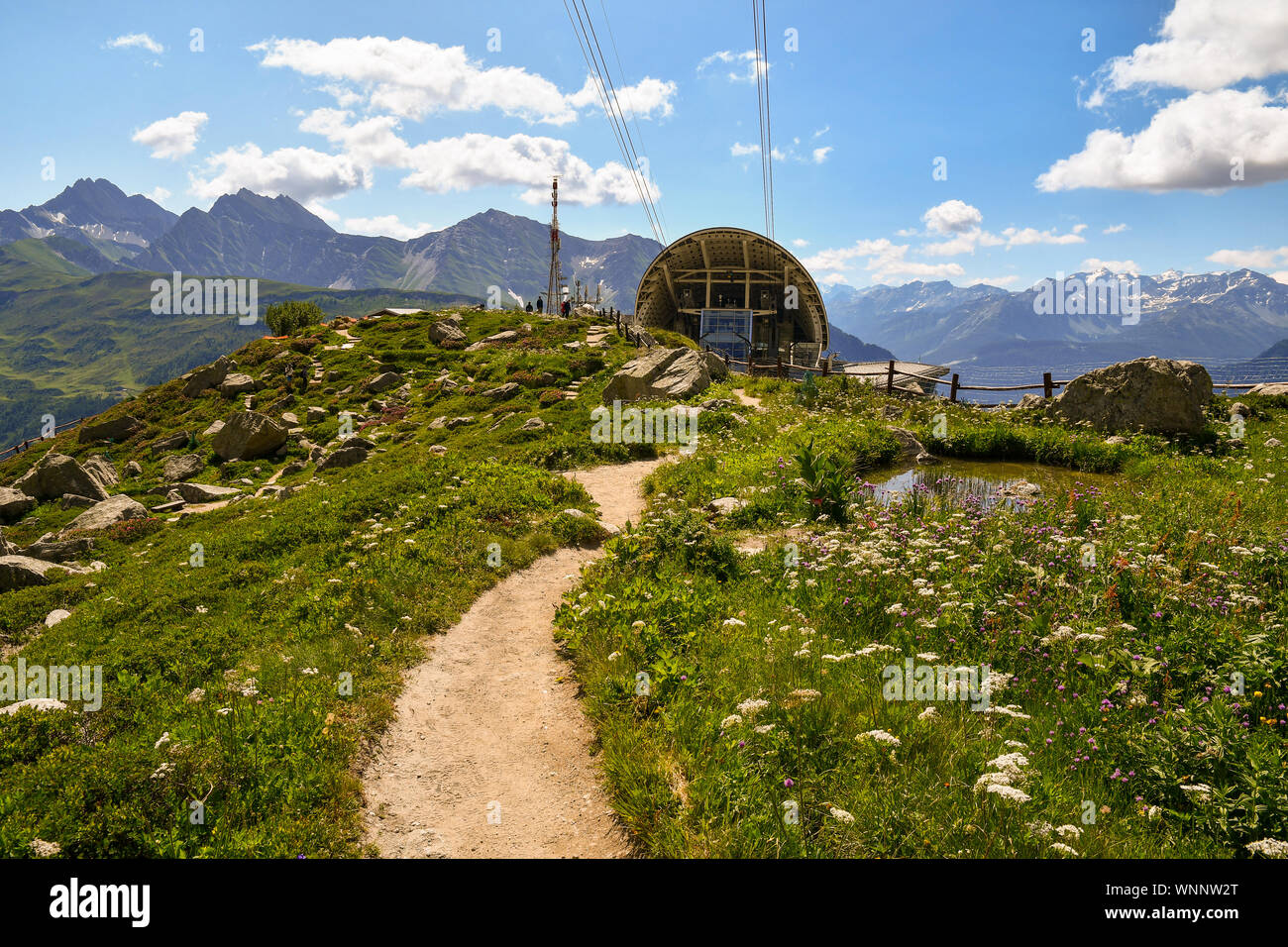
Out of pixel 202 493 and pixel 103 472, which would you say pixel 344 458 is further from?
pixel 103 472

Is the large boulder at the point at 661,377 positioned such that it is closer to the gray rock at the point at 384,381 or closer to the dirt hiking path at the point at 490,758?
the gray rock at the point at 384,381

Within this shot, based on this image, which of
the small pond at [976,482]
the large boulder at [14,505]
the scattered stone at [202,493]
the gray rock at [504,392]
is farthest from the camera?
the gray rock at [504,392]

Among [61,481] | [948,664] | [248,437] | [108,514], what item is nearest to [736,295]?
[248,437]

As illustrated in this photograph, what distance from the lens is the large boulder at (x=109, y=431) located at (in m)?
35.2

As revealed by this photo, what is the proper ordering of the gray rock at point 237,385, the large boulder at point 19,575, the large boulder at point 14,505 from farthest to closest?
the gray rock at point 237,385 < the large boulder at point 14,505 < the large boulder at point 19,575

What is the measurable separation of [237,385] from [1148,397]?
147 feet

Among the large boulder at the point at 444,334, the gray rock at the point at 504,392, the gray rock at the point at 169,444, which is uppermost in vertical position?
the large boulder at the point at 444,334

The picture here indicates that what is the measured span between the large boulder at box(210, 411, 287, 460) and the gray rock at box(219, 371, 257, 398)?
9997mm

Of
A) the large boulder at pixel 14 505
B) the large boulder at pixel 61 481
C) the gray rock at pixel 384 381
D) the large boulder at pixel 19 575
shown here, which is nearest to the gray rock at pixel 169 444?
the large boulder at pixel 61 481

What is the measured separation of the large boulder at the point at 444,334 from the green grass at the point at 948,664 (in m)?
37.1

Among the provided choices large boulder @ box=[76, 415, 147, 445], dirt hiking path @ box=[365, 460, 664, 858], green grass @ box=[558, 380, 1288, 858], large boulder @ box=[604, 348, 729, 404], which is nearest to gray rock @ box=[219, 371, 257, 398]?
large boulder @ box=[76, 415, 147, 445]

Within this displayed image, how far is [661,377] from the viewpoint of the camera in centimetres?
2908
